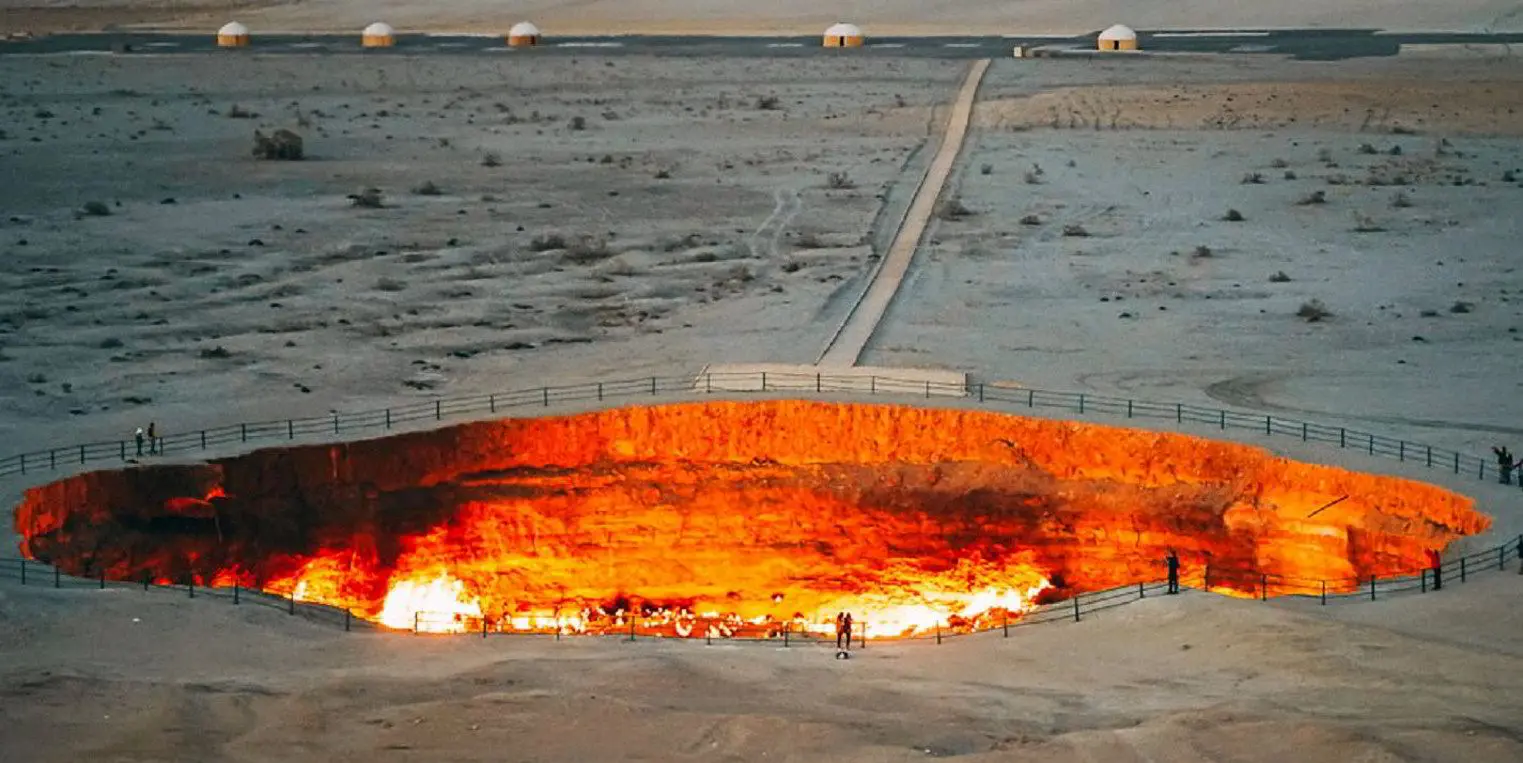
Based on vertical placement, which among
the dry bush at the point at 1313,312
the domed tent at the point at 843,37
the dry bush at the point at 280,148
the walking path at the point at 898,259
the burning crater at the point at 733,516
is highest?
the domed tent at the point at 843,37

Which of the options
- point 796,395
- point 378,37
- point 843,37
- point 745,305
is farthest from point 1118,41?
point 796,395

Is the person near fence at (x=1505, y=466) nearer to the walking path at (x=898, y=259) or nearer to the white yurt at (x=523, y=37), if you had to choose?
the walking path at (x=898, y=259)

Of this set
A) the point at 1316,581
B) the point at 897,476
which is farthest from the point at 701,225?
the point at 1316,581

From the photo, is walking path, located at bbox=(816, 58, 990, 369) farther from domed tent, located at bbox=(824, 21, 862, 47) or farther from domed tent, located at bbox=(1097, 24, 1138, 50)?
domed tent, located at bbox=(824, 21, 862, 47)

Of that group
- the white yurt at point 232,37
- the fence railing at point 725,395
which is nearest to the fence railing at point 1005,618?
the fence railing at point 725,395

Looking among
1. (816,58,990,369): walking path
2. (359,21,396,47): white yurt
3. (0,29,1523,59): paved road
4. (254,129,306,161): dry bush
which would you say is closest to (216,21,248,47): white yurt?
(0,29,1523,59): paved road

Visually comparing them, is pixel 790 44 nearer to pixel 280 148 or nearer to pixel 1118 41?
pixel 1118 41

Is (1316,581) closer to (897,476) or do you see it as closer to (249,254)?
(897,476)
